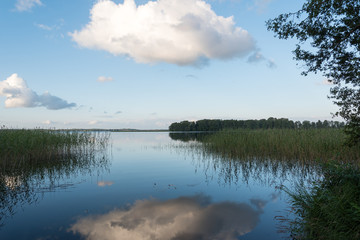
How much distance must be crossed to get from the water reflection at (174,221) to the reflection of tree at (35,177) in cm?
286

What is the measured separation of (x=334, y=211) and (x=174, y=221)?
3.97 m

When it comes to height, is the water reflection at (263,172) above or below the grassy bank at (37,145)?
below

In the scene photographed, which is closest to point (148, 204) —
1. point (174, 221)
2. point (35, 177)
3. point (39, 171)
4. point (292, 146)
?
point (174, 221)

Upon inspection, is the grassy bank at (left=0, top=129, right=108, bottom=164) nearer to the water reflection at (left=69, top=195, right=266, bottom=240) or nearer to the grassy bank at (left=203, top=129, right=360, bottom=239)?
the water reflection at (left=69, top=195, right=266, bottom=240)

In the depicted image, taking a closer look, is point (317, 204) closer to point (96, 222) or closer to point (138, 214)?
point (138, 214)

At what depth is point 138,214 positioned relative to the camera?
6.72m

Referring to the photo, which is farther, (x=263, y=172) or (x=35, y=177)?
(x=263, y=172)

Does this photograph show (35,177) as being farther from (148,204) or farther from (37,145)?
(148,204)

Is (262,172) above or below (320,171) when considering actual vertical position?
below

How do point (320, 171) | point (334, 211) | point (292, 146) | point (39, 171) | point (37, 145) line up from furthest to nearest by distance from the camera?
point (37, 145) < point (292, 146) < point (39, 171) < point (320, 171) < point (334, 211)

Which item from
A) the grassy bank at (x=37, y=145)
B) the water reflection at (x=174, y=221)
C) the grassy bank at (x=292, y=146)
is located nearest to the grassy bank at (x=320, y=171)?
the grassy bank at (x=292, y=146)

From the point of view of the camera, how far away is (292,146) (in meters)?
14.8

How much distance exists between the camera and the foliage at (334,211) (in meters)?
4.29

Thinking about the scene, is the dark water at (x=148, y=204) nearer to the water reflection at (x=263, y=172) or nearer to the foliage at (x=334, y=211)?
the water reflection at (x=263, y=172)
